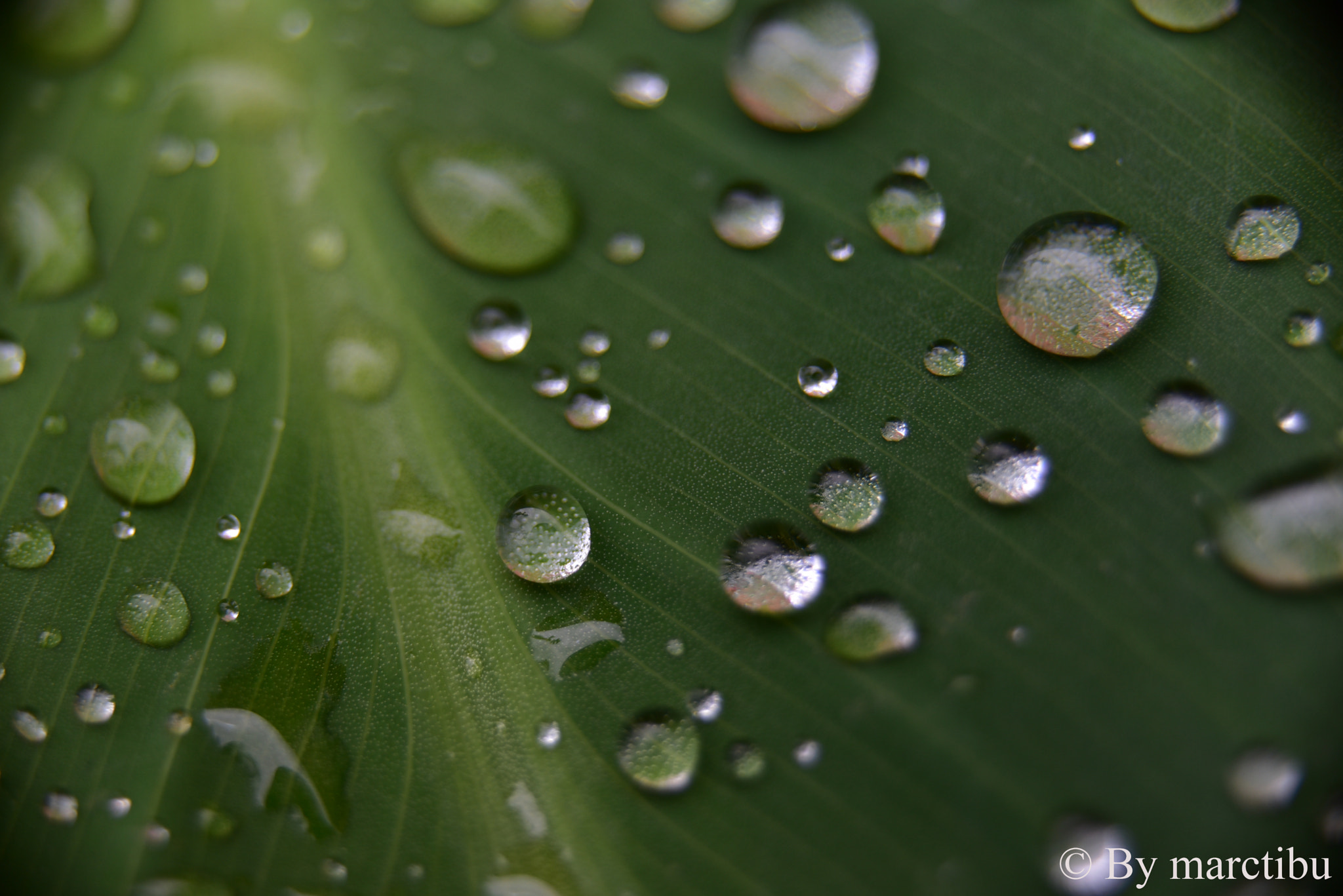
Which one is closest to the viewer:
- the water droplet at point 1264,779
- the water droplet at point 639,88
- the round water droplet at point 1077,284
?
the water droplet at point 1264,779

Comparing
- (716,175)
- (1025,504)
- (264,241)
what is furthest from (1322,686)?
(264,241)

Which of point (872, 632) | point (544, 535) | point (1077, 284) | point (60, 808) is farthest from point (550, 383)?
point (60, 808)

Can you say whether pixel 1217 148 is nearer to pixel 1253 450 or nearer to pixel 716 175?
pixel 1253 450

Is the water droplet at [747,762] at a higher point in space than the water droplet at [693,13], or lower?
lower

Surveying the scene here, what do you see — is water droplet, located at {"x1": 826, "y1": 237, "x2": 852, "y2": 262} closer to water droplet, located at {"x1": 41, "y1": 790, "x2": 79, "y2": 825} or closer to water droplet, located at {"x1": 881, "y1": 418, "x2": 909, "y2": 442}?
water droplet, located at {"x1": 881, "y1": 418, "x2": 909, "y2": 442}

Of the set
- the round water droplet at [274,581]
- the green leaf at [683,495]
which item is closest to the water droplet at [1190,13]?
the green leaf at [683,495]

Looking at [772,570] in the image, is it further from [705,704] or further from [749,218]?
[749,218]

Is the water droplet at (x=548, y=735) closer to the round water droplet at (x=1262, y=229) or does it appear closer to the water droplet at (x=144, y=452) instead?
the water droplet at (x=144, y=452)
